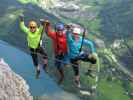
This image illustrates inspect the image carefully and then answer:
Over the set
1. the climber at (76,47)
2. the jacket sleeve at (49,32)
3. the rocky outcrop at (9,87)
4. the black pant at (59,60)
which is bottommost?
the rocky outcrop at (9,87)

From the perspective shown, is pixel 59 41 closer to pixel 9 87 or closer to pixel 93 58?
pixel 93 58

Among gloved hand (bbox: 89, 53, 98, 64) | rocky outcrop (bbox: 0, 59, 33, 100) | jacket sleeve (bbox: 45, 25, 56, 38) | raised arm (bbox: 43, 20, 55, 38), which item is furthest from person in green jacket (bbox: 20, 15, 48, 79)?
rocky outcrop (bbox: 0, 59, 33, 100)

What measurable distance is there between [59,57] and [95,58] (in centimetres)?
262

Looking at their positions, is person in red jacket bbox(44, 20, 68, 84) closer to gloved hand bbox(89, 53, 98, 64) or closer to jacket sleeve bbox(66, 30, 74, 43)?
jacket sleeve bbox(66, 30, 74, 43)

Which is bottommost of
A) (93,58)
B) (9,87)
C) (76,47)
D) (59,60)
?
(9,87)

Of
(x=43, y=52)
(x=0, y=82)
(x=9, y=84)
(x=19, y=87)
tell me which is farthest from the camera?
(x=19, y=87)

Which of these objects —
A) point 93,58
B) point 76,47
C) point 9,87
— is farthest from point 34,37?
point 9,87

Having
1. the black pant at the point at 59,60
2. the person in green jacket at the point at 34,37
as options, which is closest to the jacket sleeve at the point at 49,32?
the person in green jacket at the point at 34,37

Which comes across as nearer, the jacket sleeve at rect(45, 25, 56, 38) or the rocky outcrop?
the jacket sleeve at rect(45, 25, 56, 38)

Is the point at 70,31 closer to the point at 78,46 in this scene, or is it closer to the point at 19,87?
the point at 78,46

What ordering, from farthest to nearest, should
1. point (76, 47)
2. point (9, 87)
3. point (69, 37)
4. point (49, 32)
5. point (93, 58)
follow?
point (9, 87)
point (93, 58)
point (76, 47)
point (49, 32)
point (69, 37)

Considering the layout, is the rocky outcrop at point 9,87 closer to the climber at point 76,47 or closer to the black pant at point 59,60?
the black pant at point 59,60

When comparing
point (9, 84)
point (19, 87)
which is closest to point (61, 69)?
point (9, 84)

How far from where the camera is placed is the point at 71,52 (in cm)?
2447
